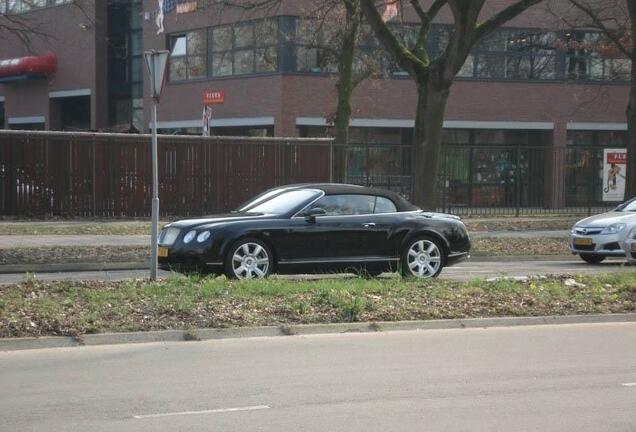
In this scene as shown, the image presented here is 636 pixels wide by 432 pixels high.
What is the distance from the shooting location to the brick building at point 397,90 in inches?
1296

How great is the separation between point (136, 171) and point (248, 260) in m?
14.7

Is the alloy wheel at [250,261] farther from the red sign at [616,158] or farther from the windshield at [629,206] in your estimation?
the red sign at [616,158]

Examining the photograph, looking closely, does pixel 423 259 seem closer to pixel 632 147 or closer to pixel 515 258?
pixel 515 258

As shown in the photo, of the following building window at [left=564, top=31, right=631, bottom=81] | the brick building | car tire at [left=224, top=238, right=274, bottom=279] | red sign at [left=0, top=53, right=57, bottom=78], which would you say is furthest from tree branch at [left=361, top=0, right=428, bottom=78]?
red sign at [left=0, top=53, right=57, bottom=78]

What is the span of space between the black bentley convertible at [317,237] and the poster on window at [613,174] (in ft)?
52.4

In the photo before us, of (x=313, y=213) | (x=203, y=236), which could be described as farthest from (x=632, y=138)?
(x=203, y=236)

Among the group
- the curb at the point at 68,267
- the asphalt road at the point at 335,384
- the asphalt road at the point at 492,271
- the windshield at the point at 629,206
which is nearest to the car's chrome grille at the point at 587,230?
the asphalt road at the point at 492,271

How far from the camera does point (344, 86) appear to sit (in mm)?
27391

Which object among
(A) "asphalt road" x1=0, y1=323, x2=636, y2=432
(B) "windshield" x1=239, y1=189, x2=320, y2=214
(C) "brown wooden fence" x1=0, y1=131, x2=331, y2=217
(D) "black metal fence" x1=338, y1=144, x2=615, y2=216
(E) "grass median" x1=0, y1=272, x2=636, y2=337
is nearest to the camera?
(A) "asphalt road" x1=0, y1=323, x2=636, y2=432

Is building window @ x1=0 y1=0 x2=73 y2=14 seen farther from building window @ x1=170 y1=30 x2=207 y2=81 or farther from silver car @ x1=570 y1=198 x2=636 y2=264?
silver car @ x1=570 y1=198 x2=636 y2=264

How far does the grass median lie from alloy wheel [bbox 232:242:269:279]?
0.92 m

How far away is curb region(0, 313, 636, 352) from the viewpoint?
367 inches

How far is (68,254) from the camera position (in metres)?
17.8

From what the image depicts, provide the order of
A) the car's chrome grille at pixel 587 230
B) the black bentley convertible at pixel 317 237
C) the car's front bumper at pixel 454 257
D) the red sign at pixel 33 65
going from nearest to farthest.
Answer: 1. the black bentley convertible at pixel 317 237
2. the car's front bumper at pixel 454 257
3. the car's chrome grille at pixel 587 230
4. the red sign at pixel 33 65
